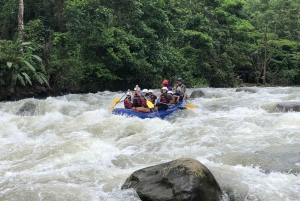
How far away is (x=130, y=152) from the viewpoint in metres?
6.00

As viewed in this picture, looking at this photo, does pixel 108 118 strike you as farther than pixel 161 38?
No

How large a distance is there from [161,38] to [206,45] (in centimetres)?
371

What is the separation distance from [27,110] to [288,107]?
25.0 feet

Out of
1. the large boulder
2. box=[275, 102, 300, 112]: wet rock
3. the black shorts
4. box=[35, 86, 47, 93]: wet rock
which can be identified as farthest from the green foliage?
the large boulder

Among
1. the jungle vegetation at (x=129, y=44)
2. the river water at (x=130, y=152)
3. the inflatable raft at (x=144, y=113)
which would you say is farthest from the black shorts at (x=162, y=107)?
the jungle vegetation at (x=129, y=44)

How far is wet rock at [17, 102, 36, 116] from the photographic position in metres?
10.2

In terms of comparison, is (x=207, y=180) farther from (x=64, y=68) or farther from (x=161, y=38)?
(x=161, y=38)

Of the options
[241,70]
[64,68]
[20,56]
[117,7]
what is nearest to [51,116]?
[20,56]

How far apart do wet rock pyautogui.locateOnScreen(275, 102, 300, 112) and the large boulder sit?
19.2 ft

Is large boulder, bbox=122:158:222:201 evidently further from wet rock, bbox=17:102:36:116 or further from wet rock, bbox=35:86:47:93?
wet rock, bbox=35:86:47:93

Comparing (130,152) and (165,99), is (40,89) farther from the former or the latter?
(130,152)

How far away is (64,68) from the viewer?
13922mm

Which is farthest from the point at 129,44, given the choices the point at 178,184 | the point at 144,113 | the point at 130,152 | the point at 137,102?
the point at 178,184

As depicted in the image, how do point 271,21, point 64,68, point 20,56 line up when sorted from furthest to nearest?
point 271,21, point 64,68, point 20,56
